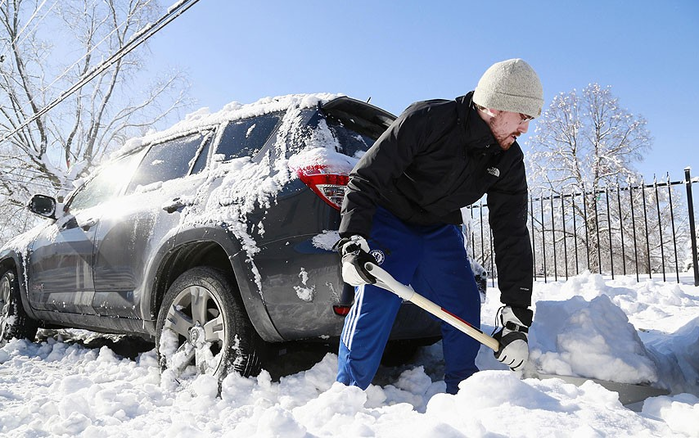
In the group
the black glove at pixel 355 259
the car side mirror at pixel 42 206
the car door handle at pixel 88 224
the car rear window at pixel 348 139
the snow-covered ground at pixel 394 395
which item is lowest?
the snow-covered ground at pixel 394 395

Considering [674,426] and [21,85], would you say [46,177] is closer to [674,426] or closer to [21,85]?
[21,85]

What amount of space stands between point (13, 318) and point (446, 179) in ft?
15.1

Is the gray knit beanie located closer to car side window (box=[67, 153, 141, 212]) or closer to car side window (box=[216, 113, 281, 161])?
car side window (box=[216, 113, 281, 161])

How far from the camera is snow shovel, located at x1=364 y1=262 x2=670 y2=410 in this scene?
2.14 meters

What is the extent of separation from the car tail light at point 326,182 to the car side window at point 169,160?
102 cm

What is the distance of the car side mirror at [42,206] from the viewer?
4452 millimetres

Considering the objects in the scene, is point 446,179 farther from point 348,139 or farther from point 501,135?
point 348,139

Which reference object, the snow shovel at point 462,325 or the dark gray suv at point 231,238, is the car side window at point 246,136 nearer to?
the dark gray suv at point 231,238

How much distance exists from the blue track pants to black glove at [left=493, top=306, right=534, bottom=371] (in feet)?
0.53

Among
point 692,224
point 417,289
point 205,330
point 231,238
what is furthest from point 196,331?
point 692,224

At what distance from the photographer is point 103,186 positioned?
13.8ft

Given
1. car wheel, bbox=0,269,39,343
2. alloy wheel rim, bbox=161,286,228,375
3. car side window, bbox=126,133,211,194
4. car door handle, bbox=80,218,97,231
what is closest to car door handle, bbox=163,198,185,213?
car side window, bbox=126,133,211,194

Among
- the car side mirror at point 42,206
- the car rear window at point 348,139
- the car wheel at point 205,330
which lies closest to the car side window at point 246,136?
the car rear window at point 348,139

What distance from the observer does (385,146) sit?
227cm
